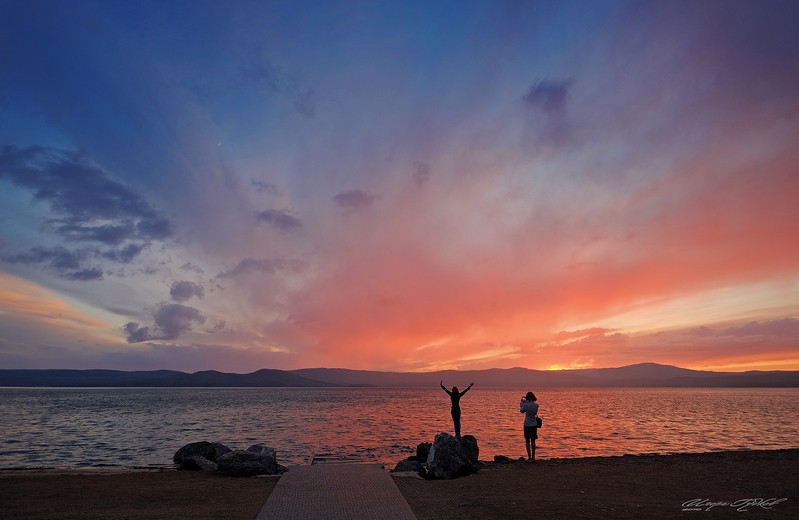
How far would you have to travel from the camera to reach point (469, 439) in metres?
18.6

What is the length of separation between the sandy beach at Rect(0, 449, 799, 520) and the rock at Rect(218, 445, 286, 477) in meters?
0.57

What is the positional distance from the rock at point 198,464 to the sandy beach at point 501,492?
695mm

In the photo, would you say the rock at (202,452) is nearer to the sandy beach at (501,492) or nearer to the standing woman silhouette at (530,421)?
the sandy beach at (501,492)

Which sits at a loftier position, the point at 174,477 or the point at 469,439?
the point at 469,439

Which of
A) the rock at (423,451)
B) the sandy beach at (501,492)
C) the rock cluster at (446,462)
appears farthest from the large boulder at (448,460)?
the rock at (423,451)

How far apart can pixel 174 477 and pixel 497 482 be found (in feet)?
34.8

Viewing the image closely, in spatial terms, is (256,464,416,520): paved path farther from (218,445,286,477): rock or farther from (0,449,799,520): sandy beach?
(218,445,286,477): rock

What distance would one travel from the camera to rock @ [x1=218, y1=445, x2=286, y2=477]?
54.4 feet

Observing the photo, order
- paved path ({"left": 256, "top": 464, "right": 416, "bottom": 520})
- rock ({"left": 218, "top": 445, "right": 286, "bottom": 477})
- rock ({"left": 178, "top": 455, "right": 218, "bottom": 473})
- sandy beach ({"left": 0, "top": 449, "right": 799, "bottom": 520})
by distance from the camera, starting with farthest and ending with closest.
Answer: rock ({"left": 178, "top": 455, "right": 218, "bottom": 473}) < rock ({"left": 218, "top": 445, "right": 286, "bottom": 477}) < sandy beach ({"left": 0, "top": 449, "right": 799, "bottom": 520}) < paved path ({"left": 256, "top": 464, "right": 416, "bottom": 520})

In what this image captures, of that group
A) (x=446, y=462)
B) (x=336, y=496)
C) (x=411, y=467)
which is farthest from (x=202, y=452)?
(x=446, y=462)

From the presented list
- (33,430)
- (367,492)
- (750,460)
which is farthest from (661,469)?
(33,430)

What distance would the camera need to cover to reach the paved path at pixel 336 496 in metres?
10.8

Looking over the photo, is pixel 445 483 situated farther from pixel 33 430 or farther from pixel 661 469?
pixel 33 430

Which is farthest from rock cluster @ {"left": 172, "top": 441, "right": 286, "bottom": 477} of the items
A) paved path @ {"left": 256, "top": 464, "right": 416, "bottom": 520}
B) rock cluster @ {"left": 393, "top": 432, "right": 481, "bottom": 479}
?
rock cluster @ {"left": 393, "top": 432, "right": 481, "bottom": 479}
